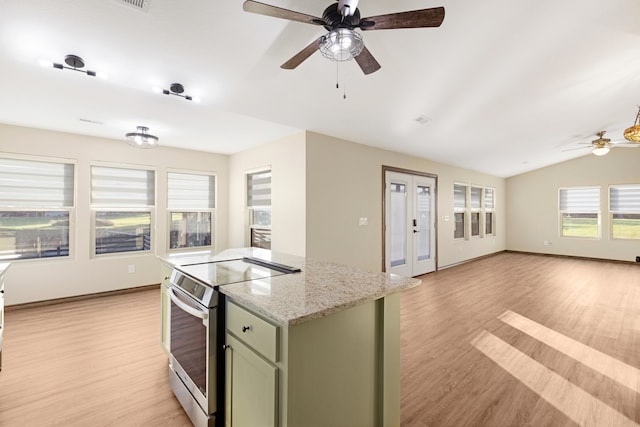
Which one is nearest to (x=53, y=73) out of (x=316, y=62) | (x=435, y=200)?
(x=316, y=62)

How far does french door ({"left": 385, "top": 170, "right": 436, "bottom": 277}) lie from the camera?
5.36 meters

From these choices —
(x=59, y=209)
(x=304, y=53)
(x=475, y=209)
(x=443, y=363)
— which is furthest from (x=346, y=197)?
(x=475, y=209)

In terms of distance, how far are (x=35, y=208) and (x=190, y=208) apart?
2.04 meters

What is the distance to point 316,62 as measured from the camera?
2.52 m

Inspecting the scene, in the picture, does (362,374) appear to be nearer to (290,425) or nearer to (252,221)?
(290,425)

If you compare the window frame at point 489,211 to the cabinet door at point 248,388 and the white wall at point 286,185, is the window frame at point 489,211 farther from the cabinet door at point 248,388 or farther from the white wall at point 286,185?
the cabinet door at point 248,388

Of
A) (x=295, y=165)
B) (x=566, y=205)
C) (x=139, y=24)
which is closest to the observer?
(x=139, y=24)

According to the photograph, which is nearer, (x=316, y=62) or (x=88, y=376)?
(x=88, y=376)

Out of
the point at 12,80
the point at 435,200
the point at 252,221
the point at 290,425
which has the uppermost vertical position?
the point at 12,80

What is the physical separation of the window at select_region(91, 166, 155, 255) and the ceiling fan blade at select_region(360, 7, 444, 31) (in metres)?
4.59

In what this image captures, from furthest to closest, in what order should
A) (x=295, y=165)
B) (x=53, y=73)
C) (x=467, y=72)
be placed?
(x=295, y=165), (x=467, y=72), (x=53, y=73)

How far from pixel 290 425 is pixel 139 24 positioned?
2540 millimetres

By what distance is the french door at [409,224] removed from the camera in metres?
5.36

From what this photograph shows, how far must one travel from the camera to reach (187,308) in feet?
5.72
